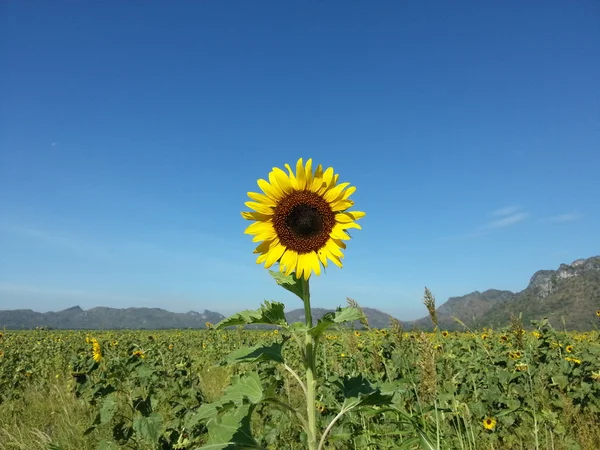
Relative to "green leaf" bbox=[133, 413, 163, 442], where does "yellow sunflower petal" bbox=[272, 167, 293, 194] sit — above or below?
above

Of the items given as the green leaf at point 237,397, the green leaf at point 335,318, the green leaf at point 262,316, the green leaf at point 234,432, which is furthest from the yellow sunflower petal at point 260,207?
the green leaf at point 234,432

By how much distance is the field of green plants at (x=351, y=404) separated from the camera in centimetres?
247

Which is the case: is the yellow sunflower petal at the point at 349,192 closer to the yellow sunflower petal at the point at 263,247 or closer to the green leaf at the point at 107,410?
the yellow sunflower petal at the point at 263,247

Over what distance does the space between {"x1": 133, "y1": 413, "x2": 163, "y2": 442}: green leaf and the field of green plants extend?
10 mm

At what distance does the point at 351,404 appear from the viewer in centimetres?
254

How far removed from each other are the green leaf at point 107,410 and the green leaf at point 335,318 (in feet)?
10.2

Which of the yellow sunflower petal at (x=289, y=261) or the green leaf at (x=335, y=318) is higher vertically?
the yellow sunflower petal at (x=289, y=261)

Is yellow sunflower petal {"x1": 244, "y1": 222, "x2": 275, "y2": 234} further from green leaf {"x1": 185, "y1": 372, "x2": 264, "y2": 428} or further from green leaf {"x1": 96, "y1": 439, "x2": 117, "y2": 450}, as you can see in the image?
green leaf {"x1": 96, "y1": 439, "x2": 117, "y2": 450}

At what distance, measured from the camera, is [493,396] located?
5090mm

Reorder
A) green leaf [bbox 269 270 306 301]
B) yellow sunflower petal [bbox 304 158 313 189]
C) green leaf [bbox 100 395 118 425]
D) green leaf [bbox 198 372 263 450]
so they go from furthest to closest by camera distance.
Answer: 1. green leaf [bbox 100 395 118 425]
2. yellow sunflower petal [bbox 304 158 313 189]
3. green leaf [bbox 269 270 306 301]
4. green leaf [bbox 198 372 263 450]

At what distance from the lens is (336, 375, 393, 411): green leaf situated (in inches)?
97.6

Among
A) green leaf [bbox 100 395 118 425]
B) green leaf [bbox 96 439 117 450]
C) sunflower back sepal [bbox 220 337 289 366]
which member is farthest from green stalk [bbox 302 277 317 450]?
green leaf [bbox 100 395 118 425]

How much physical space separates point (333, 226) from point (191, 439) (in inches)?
110

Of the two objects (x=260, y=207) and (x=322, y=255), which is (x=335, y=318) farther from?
(x=260, y=207)
